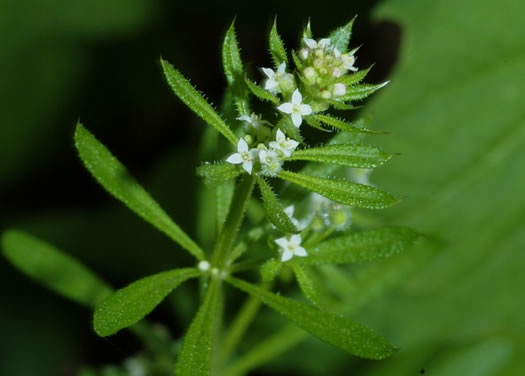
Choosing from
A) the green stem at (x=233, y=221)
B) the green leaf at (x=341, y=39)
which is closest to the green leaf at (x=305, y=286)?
the green stem at (x=233, y=221)

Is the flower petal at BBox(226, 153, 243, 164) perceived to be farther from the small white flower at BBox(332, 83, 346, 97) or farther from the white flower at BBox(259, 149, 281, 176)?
the small white flower at BBox(332, 83, 346, 97)

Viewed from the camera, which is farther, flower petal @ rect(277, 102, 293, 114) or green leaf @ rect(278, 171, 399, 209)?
green leaf @ rect(278, 171, 399, 209)

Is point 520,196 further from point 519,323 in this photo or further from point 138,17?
point 138,17

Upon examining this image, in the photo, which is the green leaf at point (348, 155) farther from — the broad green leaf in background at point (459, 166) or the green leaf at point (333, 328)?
the broad green leaf in background at point (459, 166)

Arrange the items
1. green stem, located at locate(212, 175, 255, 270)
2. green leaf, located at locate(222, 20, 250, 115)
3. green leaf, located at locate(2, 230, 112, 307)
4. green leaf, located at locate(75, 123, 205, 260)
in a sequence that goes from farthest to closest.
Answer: green leaf, located at locate(2, 230, 112, 307) < green leaf, located at locate(75, 123, 205, 260) < green stem, located at locate(212, 175, 255, 270) < green leaf, located at locate(222, 20, 250, 115)

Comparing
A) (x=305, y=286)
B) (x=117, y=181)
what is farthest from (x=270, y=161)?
(x=117, y=181)

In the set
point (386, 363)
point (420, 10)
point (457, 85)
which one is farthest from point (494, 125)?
point (386, 363)

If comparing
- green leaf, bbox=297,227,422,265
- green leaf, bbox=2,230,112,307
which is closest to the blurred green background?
green leaf, bbox=2,230,112,307

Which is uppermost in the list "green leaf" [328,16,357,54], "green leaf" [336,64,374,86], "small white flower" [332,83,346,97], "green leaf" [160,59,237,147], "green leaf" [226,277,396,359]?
"green leaf" [328,16,357,54]

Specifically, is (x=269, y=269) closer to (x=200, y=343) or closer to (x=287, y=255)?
(x=287, y=255)
